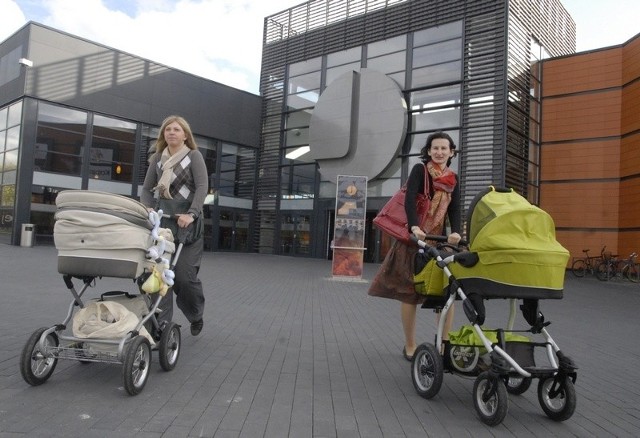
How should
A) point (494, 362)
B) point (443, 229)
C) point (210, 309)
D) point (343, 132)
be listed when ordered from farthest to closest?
point (343, 132), point (210, 309), point (443, 229), point (494, 362)

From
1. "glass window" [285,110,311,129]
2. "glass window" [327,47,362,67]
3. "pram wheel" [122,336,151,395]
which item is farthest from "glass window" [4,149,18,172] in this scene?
"pram wheel" [122,336,151,395]

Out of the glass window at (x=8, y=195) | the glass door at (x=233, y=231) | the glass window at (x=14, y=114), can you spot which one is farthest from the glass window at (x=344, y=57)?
the glass window at (x=8, y=195)

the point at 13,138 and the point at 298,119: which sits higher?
the point at 298,119

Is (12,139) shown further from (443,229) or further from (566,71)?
(566,71)

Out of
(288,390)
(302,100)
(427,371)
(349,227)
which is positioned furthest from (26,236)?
(427,371)

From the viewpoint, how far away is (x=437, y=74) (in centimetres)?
1984

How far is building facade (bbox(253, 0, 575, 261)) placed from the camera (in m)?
18.3

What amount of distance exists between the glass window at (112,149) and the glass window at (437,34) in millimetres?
13068

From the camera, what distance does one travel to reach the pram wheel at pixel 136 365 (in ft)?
9.61

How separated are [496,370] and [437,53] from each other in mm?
19233

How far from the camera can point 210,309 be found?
22.7 ft

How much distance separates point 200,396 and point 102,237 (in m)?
1.18

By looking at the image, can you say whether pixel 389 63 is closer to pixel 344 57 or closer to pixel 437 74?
pixel 437 74

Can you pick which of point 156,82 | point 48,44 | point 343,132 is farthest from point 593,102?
point 48,44
